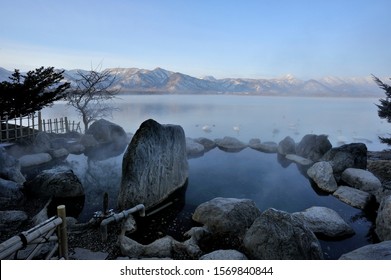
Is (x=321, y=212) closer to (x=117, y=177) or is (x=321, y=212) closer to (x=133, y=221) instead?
(x=133, y=221)

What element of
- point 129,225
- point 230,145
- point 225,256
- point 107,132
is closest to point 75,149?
point 107,132

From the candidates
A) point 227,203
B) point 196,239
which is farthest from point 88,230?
point 227,203

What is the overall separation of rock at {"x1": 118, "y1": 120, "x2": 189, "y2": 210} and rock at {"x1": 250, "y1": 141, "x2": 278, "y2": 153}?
29.6 ft

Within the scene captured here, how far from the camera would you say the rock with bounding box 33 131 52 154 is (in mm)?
14029

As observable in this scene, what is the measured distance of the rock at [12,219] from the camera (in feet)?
21.4

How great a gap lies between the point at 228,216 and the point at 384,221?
13.6 feet

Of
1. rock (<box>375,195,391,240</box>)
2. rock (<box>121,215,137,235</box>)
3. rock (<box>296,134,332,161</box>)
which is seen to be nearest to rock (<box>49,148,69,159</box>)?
rock (<box>121,215,137,235</box>)

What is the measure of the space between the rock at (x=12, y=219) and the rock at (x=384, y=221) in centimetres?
974

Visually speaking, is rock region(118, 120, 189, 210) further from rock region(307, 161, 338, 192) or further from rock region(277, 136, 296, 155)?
rock region(277, 136, 296, 155)

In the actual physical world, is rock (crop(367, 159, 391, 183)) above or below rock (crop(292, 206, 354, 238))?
above

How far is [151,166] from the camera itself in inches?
323

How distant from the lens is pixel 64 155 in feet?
48.2

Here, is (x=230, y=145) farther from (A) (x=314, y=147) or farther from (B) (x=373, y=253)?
(B) (x=373, y=253)

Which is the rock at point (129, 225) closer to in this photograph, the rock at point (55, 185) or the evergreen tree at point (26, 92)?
the rock at point (55, 185)
